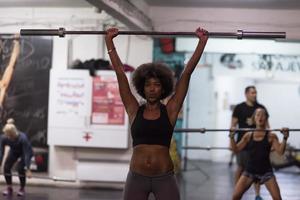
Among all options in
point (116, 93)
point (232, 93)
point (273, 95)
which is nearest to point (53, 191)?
point (116, 93)

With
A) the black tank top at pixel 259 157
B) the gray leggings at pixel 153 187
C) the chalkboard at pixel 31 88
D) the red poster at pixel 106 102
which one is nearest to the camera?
the gray leggings at pixel 153 187

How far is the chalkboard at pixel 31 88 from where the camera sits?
7246 millimetres

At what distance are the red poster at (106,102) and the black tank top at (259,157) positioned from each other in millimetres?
2561

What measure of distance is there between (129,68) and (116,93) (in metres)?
0.42

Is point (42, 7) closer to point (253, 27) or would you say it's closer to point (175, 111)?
point (253, 27)

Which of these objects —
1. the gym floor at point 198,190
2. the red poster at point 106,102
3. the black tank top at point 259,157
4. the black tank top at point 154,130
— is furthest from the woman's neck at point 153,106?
the red poster at point 106,102

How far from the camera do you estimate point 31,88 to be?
7277 mm

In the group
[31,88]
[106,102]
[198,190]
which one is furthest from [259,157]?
[31,88]

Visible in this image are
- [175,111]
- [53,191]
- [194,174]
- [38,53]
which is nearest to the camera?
[175,111]

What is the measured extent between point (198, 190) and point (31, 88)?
9.71 feet

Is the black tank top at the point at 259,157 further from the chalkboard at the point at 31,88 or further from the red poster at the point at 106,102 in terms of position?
the chalkboard at the point at 31,88

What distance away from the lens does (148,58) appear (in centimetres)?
715

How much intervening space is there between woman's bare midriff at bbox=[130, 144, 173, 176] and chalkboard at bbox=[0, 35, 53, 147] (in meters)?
4.67

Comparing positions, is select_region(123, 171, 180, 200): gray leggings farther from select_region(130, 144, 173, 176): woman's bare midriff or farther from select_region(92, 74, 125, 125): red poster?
select_region(92, 74, 125, 125): red poster
